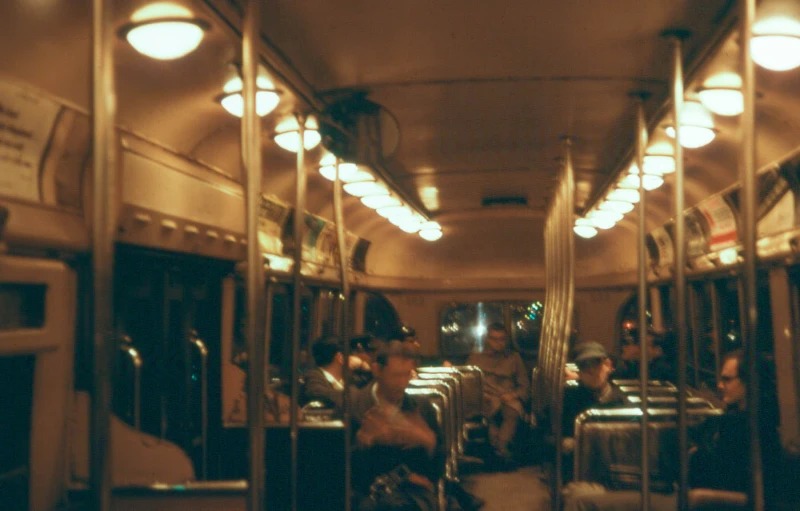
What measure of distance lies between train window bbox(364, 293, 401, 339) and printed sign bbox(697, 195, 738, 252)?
217 inches

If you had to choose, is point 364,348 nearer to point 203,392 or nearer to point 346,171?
Result: point 346,171

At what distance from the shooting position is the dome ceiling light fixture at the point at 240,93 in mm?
4656

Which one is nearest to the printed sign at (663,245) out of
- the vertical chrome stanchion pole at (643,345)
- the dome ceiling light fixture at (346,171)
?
the dome ceiling light fixture at (346,171)

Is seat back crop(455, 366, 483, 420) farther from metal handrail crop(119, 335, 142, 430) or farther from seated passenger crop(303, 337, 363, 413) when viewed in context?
metal handrail crop(119, 335, 142, 430)

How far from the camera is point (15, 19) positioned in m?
3.28

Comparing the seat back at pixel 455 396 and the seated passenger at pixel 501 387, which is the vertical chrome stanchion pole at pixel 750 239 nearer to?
the seat back at pixel 455 396

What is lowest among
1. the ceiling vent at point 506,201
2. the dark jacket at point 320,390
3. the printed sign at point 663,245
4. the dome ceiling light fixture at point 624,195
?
the dark jacket at point 320,390

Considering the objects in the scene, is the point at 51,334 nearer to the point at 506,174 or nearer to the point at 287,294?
the point at 287,294

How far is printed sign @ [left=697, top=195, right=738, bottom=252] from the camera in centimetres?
777

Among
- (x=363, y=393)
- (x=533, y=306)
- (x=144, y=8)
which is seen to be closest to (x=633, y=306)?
(x=533, y=306)

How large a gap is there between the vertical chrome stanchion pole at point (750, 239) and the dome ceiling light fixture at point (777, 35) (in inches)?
58.1

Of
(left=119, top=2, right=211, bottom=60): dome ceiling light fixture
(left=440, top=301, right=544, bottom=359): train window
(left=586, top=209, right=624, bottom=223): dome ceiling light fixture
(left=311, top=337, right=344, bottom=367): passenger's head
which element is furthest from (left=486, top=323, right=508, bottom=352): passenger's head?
(left=119, top=2, right=211, bottom=60): dome ceiling light fixture

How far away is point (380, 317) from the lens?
1339 cm

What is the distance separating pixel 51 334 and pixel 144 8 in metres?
1.37
